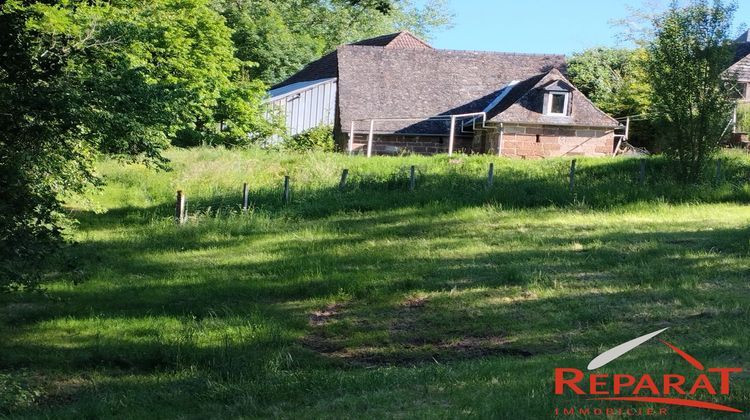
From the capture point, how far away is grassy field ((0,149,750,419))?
7.95 m

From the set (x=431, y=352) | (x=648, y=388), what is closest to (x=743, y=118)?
(x=431, y=352)

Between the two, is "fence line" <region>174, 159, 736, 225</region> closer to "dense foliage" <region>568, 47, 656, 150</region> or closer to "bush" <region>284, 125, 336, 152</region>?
"bush" <region>284, 125, 336, 152</region>

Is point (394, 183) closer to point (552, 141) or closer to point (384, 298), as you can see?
point (384, 298)

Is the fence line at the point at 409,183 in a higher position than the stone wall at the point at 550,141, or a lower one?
lower

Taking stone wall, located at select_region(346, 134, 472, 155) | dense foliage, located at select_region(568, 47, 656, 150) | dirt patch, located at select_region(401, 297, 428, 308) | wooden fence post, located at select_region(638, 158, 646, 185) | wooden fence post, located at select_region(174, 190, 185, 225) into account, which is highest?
dense foliage, located at select_region(568, 47, 656, 150)

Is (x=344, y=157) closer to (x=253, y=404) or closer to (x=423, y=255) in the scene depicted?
(x=423, y=255)

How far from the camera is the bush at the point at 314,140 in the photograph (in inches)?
1508

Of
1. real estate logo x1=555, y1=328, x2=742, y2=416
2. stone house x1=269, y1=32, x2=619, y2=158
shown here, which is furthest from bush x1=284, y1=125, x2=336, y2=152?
real estate logo x1=555, y1=328, x2=742, y2=416

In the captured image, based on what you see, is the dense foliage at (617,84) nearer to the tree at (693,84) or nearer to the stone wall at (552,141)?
the stone wall at (552,141)

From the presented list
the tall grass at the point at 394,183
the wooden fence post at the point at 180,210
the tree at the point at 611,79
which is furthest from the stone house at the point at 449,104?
the wooden fence post at the point at 180,210

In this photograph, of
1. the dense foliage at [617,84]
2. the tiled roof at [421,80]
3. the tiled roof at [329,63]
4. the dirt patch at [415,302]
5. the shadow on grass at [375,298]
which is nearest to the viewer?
the shadow on grass at [375,298]

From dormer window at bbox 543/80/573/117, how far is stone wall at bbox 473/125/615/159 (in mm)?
717

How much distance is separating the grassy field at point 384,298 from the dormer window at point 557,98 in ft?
36.2

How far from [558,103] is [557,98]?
22 centimetres
